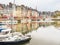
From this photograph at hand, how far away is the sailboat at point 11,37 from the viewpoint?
2.12 metres

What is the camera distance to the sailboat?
2119mm

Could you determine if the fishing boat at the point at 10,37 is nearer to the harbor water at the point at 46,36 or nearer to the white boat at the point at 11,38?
the white boat at the point at 11,38

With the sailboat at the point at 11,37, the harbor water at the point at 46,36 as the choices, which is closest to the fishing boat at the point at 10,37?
the sailboat at the point at 11,37

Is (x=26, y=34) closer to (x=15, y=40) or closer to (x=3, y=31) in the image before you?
(x=15, y=40)

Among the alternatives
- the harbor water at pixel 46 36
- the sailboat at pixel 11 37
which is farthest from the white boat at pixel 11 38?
the harbor water at pixel 46 36

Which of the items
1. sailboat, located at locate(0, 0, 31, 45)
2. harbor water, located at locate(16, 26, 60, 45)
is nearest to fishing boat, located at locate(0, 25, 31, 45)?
sailboat, located at locate(0, 0, 31, 45)

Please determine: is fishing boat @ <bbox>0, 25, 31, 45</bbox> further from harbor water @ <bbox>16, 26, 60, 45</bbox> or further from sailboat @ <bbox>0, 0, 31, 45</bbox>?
harbor water @ <bbox>16, 26, 60, 45</bbox>

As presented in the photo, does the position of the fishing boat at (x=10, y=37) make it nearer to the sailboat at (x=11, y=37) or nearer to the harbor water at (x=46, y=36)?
the sailboat at (x=11, y=37)

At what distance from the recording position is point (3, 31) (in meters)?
2.13

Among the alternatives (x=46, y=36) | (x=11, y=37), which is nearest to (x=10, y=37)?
(x=11, y=37)

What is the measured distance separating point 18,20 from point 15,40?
273 mm

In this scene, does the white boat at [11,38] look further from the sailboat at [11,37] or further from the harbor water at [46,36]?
the harbor water at [46,36]

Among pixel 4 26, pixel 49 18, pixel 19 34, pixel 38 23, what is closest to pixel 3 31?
pixel 4 26

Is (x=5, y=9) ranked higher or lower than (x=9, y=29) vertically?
higher
